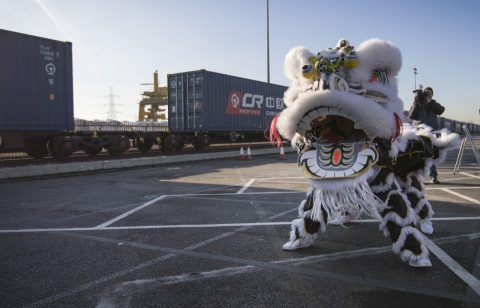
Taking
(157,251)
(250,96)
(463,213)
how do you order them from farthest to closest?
(250,96), (463,213), (157,251)

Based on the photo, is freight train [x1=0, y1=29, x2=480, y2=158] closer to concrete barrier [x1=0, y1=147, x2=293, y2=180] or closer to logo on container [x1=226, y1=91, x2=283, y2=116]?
logo on container [x1=226, y1=91, x2=283, y2=116]

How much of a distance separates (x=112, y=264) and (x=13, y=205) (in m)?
4.31

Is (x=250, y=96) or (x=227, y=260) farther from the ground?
(x=250, y=96)

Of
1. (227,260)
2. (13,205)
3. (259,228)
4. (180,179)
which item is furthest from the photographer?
(180,179)

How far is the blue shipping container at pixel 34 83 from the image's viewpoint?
12016 millimetres

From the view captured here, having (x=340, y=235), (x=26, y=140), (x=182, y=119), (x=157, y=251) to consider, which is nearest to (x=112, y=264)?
(x=157, y=251)

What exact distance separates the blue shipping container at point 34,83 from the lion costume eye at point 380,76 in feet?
40.0

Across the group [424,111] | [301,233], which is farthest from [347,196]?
[424,111]

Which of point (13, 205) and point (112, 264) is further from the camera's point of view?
point (13, 205)

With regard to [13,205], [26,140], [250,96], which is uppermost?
[250,96]

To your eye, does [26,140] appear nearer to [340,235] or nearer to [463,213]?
[340,235]

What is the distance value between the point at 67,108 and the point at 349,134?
12.9 metres

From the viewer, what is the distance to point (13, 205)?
6656mm

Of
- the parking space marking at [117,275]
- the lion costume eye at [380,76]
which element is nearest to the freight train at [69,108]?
the parking space marking at [117,275]
